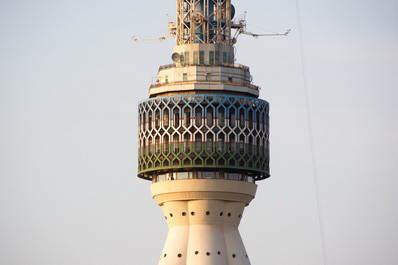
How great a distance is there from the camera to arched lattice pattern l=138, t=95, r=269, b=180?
552 feet

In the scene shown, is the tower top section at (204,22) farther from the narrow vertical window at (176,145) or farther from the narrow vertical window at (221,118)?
the narrow vertical window at (176,145)

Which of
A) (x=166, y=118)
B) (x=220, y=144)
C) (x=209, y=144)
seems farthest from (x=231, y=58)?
(x=209, y=144)

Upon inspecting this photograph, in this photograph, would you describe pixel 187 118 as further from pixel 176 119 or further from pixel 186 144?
pixel 186 144

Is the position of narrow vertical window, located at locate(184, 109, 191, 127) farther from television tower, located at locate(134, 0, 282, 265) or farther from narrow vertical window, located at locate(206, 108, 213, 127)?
narrow vertical window, located at locate(206, 108, 213, 127)

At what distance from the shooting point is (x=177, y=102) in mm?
169375

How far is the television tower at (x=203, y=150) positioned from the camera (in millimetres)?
168500

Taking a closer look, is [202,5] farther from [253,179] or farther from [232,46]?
[253,179]

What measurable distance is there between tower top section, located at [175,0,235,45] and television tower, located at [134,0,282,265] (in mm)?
1437

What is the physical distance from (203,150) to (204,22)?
619 inches

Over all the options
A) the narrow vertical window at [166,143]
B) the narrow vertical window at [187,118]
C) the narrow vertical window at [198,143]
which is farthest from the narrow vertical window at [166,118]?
the narrow vertical window at [198,143]

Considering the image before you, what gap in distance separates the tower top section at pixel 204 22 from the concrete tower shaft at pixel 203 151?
1.89 m

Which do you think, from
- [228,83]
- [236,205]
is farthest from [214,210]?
[228,83]

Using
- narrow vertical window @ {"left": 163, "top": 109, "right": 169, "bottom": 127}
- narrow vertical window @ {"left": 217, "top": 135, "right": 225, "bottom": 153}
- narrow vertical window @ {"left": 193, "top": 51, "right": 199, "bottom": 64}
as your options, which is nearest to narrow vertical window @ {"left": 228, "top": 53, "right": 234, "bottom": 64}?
narrow vertical window @ {"left": 193, "top": 51, "right": 199, "bottom": 64}

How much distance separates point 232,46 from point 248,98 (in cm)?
762
